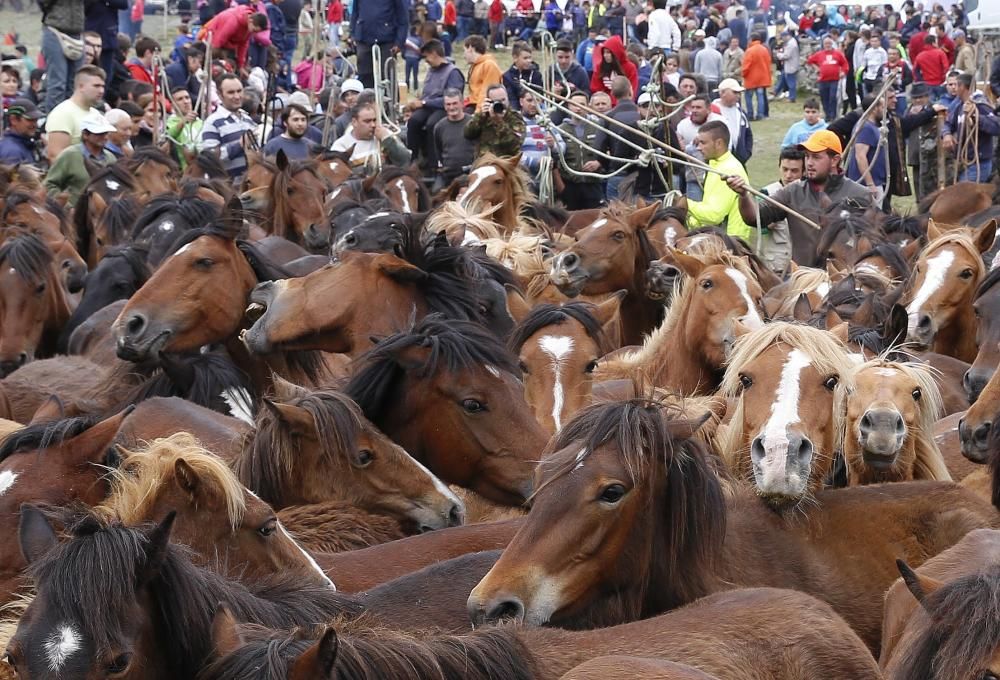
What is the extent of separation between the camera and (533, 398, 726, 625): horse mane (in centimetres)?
401

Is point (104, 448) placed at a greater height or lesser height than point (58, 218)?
greater

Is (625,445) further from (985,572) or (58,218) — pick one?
(58,218)

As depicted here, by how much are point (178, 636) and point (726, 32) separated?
98.9 ft

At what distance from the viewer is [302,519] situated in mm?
4652

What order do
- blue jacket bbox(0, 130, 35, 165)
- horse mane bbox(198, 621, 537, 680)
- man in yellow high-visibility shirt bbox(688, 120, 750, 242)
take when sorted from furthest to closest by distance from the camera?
1. blue jacket bbox(0, 130, 35, 165)
2. man in yellow high-visibility shirt bbox(688, 120, 750, 242)
3. horse mane bbox(198, 621, 537, 680)

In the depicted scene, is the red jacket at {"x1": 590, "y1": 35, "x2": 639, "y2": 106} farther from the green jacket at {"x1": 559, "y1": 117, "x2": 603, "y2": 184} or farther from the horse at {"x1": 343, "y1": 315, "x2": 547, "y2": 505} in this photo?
the horse at {"x1": 343, "y1": 315, "x2": 547, "y2": 505}

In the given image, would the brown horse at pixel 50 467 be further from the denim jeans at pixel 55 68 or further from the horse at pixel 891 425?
the denim jeans at pixel 55 68

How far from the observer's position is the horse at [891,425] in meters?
5.26

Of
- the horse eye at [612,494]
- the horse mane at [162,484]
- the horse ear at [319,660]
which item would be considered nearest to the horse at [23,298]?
the horse mane at [162,484]

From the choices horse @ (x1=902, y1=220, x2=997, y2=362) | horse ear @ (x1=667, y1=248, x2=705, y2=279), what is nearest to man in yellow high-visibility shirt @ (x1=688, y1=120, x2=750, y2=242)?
horse @ (x1=902, y1=220, x2=997, y2=362)

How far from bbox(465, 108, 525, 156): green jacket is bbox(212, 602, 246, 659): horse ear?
10.9 m

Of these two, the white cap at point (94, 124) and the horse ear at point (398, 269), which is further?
the white cap at point (94, 124)

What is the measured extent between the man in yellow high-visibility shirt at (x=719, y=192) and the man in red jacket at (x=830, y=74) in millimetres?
16155

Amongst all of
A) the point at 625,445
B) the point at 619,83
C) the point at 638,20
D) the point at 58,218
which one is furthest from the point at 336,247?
the point at 638,20
